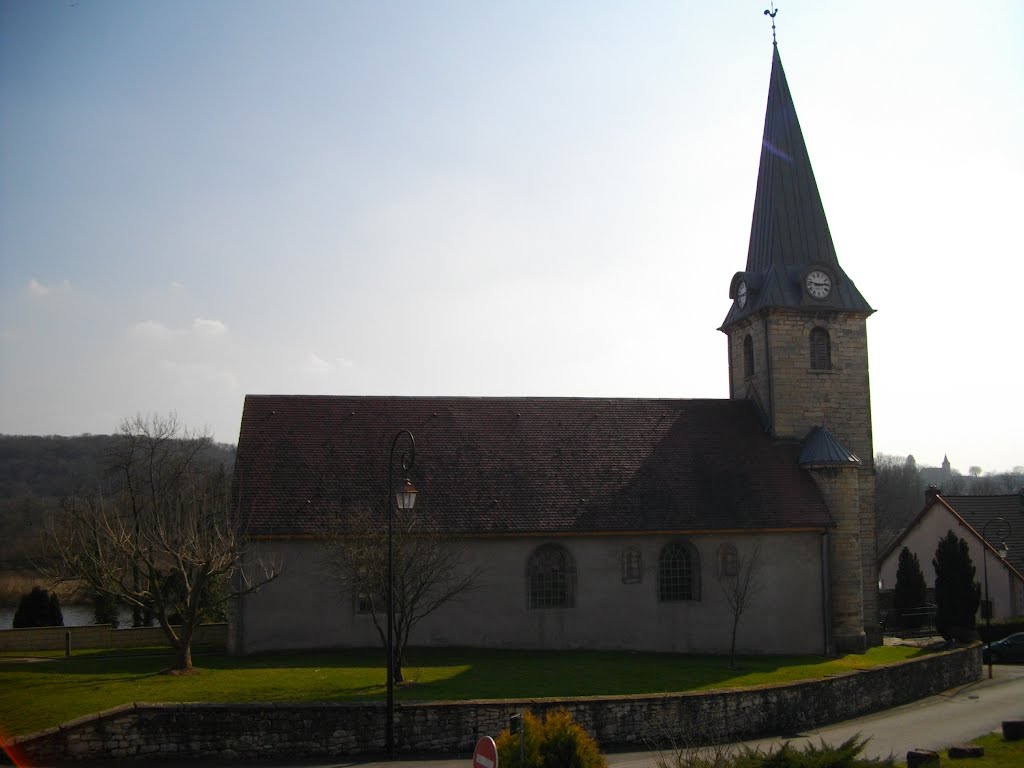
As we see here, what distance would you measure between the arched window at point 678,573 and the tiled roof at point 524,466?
42.8 inches

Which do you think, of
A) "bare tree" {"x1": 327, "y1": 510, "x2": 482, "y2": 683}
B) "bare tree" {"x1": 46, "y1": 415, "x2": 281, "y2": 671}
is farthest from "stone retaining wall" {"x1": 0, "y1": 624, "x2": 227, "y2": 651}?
"bare tree" {"x1": 327, "y1": 510, "x2": 482, "y2": 683}

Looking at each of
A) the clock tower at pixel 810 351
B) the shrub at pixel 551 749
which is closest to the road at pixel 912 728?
the shrub at pixel 551 749

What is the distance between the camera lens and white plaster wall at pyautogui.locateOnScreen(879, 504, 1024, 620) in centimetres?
4231

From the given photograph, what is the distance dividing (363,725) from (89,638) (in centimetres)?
1733

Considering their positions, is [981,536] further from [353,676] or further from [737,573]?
[353,676]

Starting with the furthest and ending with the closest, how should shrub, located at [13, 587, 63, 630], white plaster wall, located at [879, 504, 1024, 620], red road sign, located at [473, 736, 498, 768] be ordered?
white plaster wall, located at [879, 504, 1024, 620] → shrub, located at [13, 587, 63, 630] → red road sign, located at [473, 736, 498, 768]

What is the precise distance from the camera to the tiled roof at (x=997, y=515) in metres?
44.5

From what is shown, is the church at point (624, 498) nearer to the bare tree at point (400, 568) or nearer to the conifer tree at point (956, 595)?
the bare tree at point (400, 568)

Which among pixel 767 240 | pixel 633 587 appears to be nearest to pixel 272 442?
pixel 633 587

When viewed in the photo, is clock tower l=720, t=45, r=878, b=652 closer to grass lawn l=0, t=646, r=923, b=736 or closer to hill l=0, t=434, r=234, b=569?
grass lawn l=0, t=646, r=923, b=736

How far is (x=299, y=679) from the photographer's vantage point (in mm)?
22750

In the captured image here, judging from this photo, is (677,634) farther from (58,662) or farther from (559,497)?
(58,662)

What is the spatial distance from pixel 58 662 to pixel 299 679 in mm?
8703

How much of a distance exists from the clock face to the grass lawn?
44.0ft
